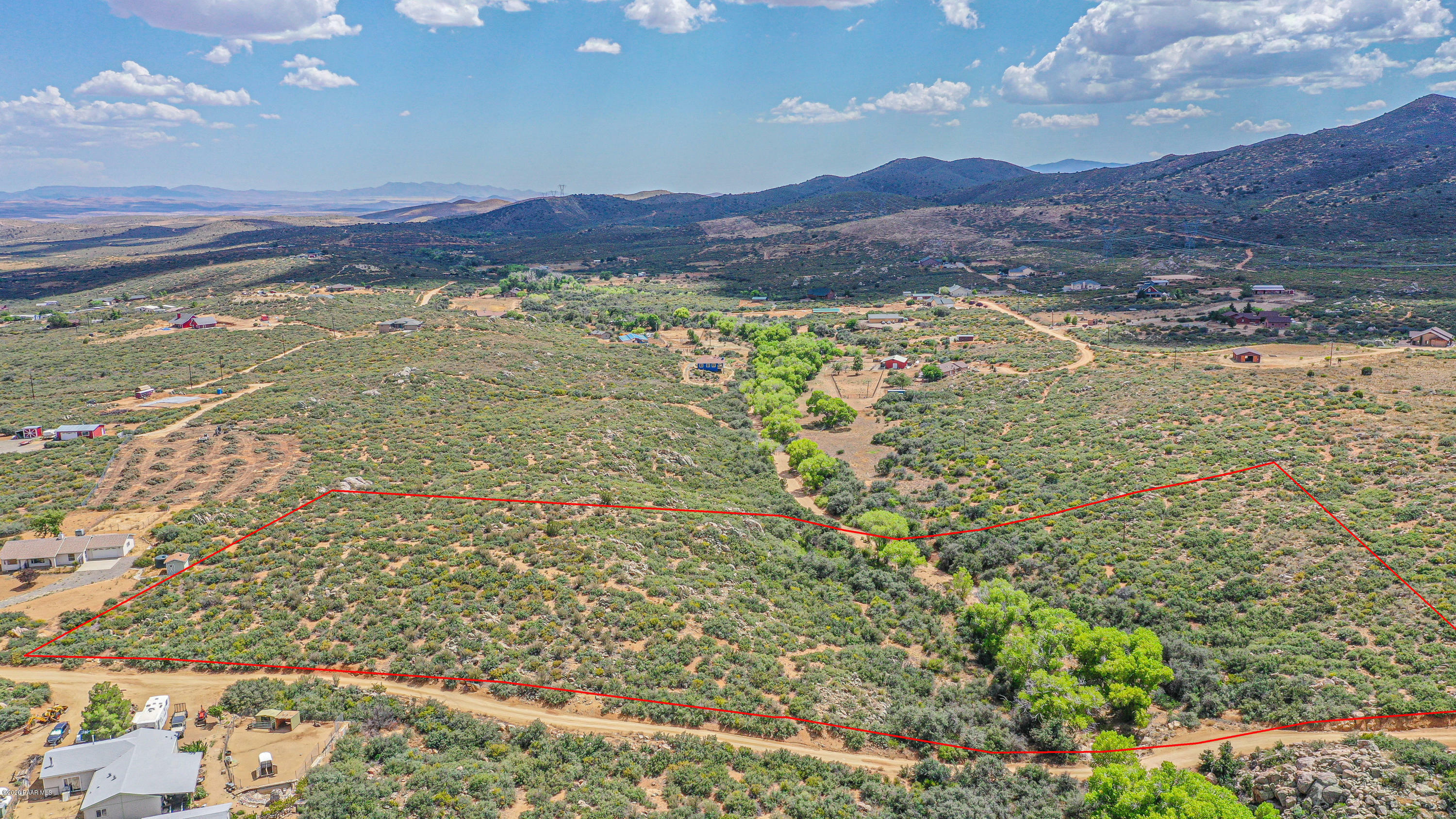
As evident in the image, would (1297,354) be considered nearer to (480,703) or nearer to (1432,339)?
(1432,339)

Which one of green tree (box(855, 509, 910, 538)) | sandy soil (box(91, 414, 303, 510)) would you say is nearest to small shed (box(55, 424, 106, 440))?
sandy soil (box(91, 414, 303, 510))

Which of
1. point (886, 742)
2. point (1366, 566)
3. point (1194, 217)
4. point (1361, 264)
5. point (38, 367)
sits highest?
point (1194, 217)

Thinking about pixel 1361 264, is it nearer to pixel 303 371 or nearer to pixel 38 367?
pixel 303 371

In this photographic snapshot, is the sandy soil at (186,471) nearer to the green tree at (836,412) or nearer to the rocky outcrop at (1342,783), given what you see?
the green tree at (836,412)

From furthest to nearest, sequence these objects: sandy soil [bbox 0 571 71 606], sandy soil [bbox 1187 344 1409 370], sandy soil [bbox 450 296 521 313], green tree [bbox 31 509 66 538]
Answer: sandy soil [bbox 450 296 521 313] < sandy soil [bbox 1187 344 1409 370] < green tree [bbox 31 509 66 538] < sandy soil [bbox 0 571 71 606]

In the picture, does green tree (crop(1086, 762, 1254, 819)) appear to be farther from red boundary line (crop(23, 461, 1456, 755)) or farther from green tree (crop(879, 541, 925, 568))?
green tree (crop(879, 541, 925, 568))

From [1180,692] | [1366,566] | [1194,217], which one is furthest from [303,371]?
[1194,217]

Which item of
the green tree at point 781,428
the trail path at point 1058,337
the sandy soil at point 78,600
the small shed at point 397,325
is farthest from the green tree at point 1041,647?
the small shed at point 397,325

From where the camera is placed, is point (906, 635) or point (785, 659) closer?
point (785, 659)
